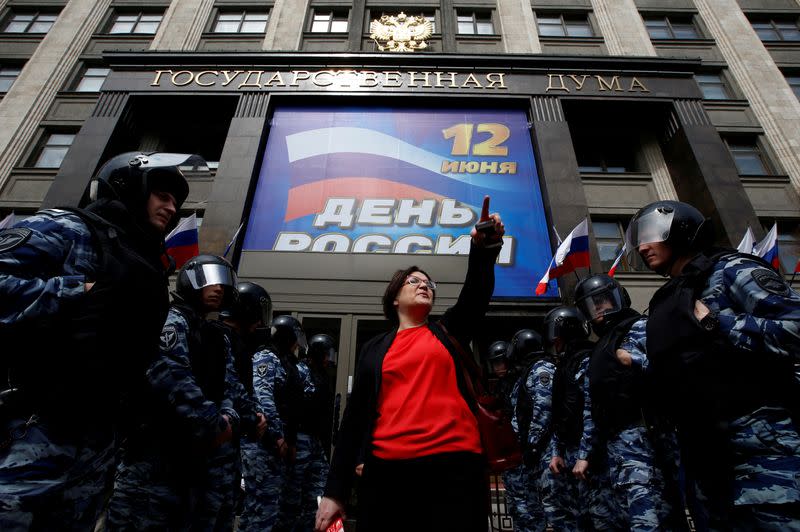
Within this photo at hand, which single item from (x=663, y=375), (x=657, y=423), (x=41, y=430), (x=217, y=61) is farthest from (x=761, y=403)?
(x=217, y=61)

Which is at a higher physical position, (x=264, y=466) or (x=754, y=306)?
(x=754, y=306)

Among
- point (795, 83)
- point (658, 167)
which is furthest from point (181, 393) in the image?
point (795, 83)

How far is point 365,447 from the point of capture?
80.2 inches

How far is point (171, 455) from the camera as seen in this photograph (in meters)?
2.71

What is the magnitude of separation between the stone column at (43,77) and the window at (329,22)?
9.02m

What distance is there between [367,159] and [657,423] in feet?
34.8

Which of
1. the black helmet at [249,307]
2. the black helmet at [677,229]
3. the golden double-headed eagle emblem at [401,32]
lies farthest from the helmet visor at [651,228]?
the golden double-headed eagle emblem at [401,32]

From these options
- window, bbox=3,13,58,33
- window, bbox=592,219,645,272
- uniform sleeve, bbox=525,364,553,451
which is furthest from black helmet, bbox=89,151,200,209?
window, bbox=3,13,58,33

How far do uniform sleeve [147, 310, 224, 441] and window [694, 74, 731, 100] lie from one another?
1923cm

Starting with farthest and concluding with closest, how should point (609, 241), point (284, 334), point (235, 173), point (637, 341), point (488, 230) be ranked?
point (609, 241) → point (235, 173) → point (284, 334) → point (637, 341) → point (488, 230)

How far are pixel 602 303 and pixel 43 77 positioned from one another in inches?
793

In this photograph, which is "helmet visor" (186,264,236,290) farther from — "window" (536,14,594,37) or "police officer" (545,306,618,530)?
"window" (536,14,594,37)

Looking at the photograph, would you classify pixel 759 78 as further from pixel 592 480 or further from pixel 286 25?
pixel 592 480

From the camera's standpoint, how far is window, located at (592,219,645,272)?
39.9 feet
